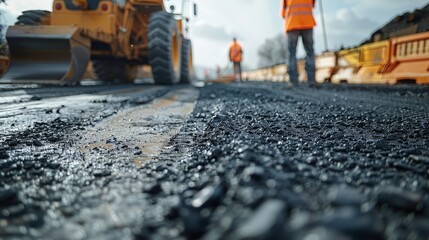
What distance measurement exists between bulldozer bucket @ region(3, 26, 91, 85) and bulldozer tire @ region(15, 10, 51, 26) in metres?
0.89

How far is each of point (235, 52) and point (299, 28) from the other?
8.18m

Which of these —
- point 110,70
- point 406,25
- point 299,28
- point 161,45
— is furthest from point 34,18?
point 406,25

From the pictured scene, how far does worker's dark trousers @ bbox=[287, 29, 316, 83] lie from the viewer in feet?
19.2

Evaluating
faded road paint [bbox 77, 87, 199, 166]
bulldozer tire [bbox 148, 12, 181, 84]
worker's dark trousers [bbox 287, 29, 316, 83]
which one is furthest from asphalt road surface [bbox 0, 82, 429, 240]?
bulldozer tire [bbox 148, 12, 181, 84]

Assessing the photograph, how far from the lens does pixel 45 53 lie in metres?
5.07

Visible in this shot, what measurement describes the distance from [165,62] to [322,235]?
6.16 metres

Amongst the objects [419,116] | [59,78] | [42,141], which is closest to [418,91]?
[419,116]

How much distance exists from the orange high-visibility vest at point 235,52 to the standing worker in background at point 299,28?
7658 mm

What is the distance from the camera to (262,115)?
2377mm

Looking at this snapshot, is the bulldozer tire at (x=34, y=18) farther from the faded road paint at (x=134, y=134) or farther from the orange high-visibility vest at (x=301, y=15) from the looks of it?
the orange high-visibility vest at (x=301, y=15)

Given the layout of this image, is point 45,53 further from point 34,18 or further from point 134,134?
point 134,134

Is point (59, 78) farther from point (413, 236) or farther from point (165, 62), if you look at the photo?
point (413, 236)

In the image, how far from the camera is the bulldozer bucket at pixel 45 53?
4.82m

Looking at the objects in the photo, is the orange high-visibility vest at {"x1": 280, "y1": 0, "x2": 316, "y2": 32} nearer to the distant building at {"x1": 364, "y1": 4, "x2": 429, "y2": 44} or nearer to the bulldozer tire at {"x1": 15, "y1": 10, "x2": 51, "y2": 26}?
the distant building at {"x1": 364, "y1": 4, "x2": 429, "y2": 44}
